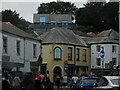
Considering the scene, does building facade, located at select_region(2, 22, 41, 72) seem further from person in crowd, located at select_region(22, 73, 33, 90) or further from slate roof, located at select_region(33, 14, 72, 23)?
slate roof, located at select_region(33, 14, 72, 23)

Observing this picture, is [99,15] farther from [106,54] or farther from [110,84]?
[110,84]

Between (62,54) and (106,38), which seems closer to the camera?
(62,54)

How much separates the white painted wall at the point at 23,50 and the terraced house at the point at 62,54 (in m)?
17.0

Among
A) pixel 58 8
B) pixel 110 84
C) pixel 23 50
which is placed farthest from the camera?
pixel 58 8

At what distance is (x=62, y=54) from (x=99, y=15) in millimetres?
31858

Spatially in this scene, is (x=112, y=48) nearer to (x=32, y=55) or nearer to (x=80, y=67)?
(x=80, y=67)

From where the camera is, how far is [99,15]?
88000 mm

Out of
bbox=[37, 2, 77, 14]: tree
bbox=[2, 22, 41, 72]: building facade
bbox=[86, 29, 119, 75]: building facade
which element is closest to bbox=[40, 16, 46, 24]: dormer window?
bbox=[37, 2, 77, 14]: tree

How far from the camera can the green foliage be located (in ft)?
279

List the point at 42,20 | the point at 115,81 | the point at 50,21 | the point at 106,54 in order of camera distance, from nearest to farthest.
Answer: the point at 115,81 < the point at 106,54 < the point at 50,21 < the point at 42,20

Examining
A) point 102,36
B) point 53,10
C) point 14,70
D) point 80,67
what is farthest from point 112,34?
point 53,10

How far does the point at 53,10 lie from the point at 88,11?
777 inches

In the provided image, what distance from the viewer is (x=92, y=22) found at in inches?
3561

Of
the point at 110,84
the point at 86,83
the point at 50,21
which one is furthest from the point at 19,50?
the point at 50,21
